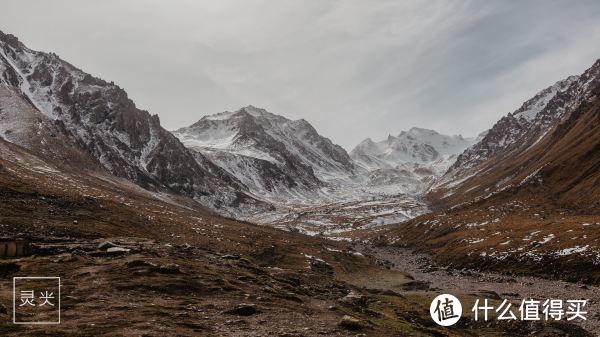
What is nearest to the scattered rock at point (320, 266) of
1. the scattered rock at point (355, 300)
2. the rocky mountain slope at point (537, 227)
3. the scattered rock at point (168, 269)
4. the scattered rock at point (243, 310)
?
the rocky mountain slope at point (537, 227)

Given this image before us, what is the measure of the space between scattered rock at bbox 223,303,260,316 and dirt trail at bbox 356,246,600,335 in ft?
98.8

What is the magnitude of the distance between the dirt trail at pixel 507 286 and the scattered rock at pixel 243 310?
3011 centimetres

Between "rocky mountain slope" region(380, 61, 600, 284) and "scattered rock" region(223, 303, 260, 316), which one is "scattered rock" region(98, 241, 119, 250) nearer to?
"scattered rock" region(223, 303, 260, 316)

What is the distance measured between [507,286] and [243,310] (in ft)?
180

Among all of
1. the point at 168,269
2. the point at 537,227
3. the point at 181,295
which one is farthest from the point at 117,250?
the point at 537,227

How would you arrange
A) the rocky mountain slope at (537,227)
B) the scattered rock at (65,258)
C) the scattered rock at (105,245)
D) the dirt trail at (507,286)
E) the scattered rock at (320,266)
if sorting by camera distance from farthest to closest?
the scattered rock at (320,266), the rocky mountain slope at (537,227), the dirt trail at (507,286), the scattered rock at (105,245), the scattered rock at (65,258)

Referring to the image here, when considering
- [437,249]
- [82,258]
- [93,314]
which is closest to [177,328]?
[93,314]

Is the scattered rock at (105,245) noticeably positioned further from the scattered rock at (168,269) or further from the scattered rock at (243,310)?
the scattered rock at (243,310)

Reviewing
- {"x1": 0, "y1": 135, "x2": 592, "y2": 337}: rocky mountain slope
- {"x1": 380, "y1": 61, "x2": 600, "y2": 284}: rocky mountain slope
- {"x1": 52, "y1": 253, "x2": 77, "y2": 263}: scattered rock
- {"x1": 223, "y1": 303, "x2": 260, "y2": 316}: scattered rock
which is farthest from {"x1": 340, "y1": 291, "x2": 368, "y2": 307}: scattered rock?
{"x1": 380, "y1": 61, "x2": 600, "y2": 284}: rocky mountain slope

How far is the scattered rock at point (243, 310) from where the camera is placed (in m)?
33.7

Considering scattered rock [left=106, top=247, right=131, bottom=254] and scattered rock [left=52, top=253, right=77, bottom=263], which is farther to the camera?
scattered rock [left=106, top=247, right=131, bottom=254]

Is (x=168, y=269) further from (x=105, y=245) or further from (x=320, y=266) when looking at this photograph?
(x=320, y=266)

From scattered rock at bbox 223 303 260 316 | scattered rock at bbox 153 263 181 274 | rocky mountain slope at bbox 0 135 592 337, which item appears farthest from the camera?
scattered rock at bbox 153 263 181 274

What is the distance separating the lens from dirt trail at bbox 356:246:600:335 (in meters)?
56.6
